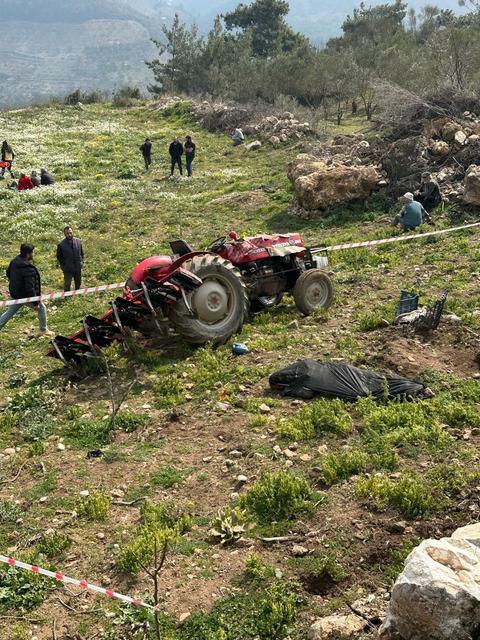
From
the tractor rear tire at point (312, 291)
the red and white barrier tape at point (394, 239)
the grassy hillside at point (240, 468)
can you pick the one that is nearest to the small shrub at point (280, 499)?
the grassy hillside at point (240, 468)

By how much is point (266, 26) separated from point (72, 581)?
236ft

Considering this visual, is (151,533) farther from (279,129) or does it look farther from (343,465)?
(279,129)

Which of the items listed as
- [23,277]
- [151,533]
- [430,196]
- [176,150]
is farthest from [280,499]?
[176,150]

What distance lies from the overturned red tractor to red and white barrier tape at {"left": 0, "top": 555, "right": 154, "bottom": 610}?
3762 millimetres

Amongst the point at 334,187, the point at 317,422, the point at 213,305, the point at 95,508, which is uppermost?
the point at 334,187

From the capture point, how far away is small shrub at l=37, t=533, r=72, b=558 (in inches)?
207

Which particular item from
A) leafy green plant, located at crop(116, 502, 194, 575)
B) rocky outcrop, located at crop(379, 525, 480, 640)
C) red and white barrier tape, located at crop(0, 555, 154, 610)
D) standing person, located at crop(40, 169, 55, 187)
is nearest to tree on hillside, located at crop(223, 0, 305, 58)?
standing person, located at crop(40, 169, 55, 187)

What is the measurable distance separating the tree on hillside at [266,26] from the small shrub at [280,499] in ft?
211

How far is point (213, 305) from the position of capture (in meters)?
8.94

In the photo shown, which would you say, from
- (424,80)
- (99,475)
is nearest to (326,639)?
(99,475)

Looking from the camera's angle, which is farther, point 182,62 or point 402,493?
point 182,62

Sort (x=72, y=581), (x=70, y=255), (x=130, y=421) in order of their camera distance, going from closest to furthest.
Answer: (x=72, y=581)
(x=130, y=421)
(x=70, y=255)

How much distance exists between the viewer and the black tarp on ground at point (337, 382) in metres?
7.11

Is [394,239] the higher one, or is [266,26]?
[266,26]
